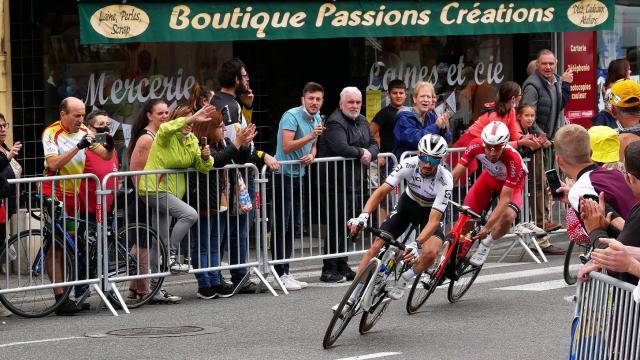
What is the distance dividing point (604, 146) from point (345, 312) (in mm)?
2760

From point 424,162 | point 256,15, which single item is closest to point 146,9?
point 256,15

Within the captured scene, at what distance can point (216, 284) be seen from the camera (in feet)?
42.2

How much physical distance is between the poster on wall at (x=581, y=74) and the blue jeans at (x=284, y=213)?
6.87 meters

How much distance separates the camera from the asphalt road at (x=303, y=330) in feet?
32.3

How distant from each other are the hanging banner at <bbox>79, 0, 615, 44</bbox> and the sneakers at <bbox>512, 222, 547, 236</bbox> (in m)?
2.78

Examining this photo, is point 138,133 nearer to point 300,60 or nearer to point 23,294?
Result: point 23,294

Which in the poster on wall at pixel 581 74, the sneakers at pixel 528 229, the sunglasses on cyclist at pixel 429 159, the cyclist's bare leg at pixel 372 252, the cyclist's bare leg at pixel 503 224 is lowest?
the sneakers at pixel 528 229

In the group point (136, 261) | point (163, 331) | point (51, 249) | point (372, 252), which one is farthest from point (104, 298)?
point (372, 252)

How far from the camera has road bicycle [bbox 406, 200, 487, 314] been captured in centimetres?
1155

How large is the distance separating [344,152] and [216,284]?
6.49 ft

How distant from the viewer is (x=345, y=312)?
10.1 metres

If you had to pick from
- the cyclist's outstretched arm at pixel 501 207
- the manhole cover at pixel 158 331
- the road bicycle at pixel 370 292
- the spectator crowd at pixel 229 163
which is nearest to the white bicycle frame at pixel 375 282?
the road bicycle at pixel 370 292

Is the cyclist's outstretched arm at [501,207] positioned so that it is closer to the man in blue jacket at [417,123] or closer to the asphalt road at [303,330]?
the asphalt road at [303,330]

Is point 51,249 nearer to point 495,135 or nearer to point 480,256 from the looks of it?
point 480,256
